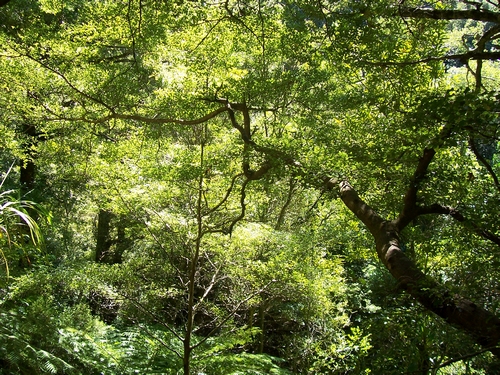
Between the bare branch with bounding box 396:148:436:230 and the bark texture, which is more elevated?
the bare branch with bounding box 396:148:436:230

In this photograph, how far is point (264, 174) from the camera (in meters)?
4.36

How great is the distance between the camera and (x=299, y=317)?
6.70 m

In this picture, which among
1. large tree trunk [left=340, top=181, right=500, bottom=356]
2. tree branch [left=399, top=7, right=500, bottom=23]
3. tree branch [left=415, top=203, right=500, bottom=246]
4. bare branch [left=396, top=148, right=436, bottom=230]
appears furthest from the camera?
bare branch [left=396, top=148, right=436, bottom=230]

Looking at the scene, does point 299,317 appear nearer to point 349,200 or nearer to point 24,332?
point 349,200

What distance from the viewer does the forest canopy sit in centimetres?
253

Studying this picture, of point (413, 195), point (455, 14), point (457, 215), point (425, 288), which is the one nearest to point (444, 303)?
point (425, 288)

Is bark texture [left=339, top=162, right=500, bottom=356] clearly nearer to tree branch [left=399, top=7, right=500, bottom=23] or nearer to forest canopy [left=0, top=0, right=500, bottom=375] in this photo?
forest canopy [left=0, top=0, right=500, bottom=375]

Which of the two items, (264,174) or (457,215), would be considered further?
(264,174)

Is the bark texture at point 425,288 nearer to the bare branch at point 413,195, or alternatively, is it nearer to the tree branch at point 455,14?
the bare branch at point 413,195

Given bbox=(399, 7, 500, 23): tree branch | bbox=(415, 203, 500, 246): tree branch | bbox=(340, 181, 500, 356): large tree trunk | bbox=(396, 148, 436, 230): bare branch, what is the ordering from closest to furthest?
bbox=(340, 181, 500, 356): large tree trunk, bbox=(415, 203, 500, 246): tree branch, bbox=(399, 7, 500, 23): tree branch, bbox=(396, 148, 436, 230): bare branch

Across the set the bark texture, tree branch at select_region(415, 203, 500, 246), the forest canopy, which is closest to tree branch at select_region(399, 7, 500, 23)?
the forest canopy

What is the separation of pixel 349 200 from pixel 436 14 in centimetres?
158

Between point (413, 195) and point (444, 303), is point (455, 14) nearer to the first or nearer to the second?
point (413, 195)

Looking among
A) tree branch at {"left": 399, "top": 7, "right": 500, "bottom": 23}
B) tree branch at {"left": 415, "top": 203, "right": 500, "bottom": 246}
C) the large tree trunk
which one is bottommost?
the large tree trunk
